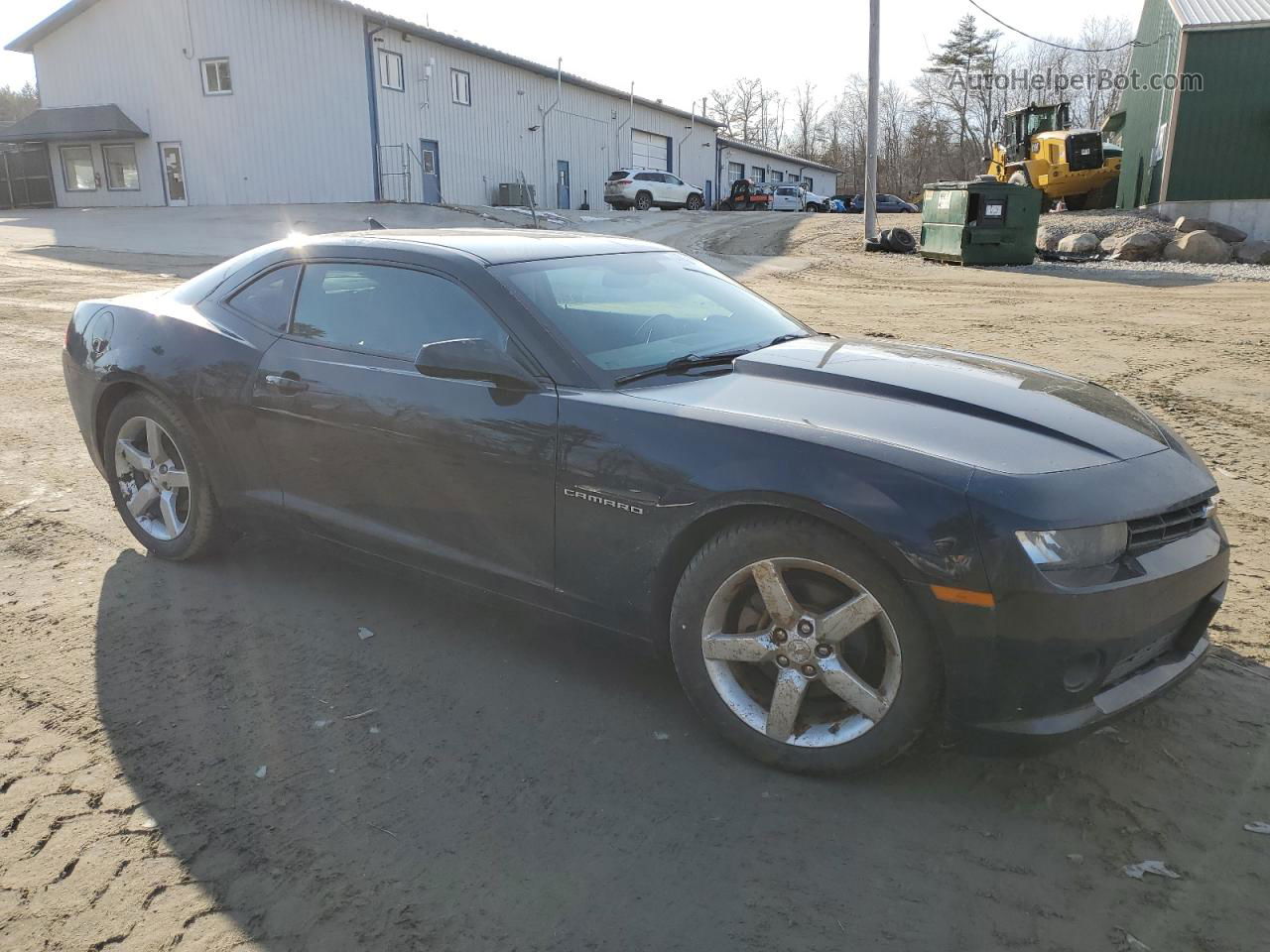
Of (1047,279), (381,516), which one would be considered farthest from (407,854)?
(1047,279)

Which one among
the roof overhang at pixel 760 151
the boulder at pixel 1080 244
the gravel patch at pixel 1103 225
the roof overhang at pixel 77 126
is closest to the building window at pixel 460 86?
the roof overhang at pixel 77 126

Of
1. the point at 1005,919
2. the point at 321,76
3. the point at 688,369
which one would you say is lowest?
the point at 1005,919

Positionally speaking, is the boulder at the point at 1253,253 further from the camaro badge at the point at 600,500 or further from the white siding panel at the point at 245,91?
the white siding panel at the point at 245,91

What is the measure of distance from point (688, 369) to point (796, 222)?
29.3m

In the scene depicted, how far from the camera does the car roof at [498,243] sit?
3703 mm

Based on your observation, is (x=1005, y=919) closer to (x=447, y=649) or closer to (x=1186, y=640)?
(x=1186, y=640)

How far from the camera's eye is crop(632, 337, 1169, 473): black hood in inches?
106

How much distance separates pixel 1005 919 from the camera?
225 centimetres

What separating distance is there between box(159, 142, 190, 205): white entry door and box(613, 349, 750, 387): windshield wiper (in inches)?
1373

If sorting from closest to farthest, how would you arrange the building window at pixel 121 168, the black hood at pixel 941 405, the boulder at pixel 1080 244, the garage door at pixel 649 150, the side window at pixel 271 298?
the black hood at pixel 941 405
the side window at pixel 271 298
the boulder at pixel 1080 244
the building window at pixel 121 168
the garage door at pixel 649 150

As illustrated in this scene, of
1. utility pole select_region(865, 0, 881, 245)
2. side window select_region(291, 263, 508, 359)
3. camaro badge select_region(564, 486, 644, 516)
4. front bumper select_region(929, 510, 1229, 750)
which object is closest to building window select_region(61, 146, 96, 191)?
utility pole select_region(865, 0, 881, 245)

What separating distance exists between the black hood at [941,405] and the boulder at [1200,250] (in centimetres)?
1982

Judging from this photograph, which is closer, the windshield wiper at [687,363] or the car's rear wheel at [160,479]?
the windshield wiper at [687,363]

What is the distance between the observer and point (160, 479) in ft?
14.3
